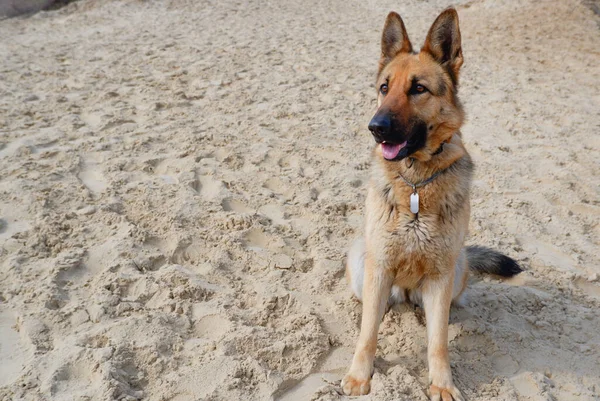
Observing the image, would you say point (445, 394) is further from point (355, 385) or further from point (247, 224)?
point (247, 224)

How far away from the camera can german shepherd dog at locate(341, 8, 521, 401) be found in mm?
2707

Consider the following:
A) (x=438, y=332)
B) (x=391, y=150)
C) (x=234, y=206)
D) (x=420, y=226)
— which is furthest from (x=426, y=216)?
(x=234, y=206)

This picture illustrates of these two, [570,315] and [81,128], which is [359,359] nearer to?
[570,315]

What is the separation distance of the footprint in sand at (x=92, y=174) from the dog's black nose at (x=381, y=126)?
8.93 feet

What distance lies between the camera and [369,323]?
2793mm

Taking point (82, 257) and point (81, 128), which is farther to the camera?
point (81, 128)

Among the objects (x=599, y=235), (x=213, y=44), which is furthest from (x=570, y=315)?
(x=213, y=44)

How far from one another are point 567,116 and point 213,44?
5859 mm

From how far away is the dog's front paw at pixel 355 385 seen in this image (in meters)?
2.64

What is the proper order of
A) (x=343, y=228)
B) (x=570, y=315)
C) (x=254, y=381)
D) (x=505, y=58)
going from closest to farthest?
(x=254, y=381), (x=570, y=315), (x=343, y=228), (x=505, y=58)

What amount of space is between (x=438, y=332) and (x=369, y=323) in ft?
1.27

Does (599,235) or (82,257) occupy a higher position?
(82,257)

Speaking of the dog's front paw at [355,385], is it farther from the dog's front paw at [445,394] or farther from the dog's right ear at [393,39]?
the dog's right ear at [393,39]

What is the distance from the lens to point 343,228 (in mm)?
4168
